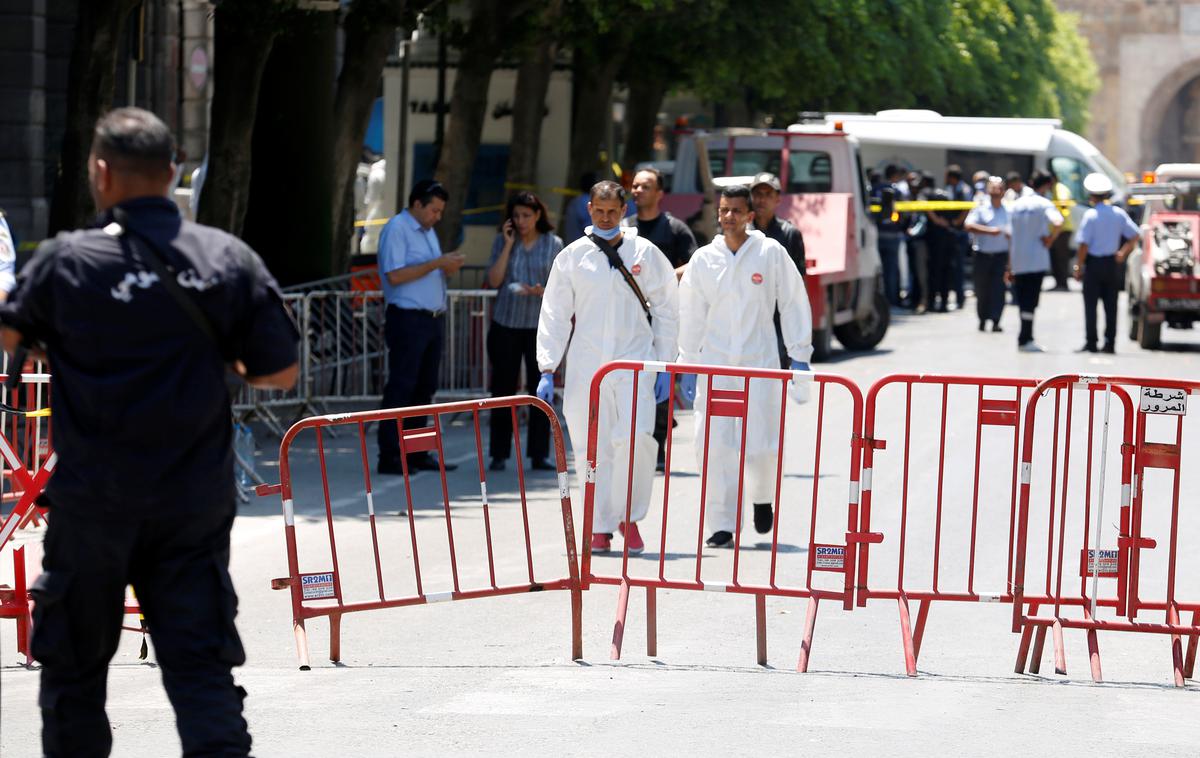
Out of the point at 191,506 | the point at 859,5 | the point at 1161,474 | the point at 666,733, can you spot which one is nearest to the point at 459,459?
the point at 1161,474

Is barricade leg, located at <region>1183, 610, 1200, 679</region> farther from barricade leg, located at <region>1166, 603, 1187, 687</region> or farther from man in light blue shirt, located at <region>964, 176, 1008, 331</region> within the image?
man in light blue shirt, located at <region>964, 176, 1008, 331</region>

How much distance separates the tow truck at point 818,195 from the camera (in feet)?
65.8

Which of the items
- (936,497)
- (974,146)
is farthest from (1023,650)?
(974,146)

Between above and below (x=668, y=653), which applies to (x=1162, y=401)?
above

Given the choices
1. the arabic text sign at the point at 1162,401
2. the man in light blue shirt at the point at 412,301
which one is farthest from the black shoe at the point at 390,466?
the arabic text sign at the point at 1162,401

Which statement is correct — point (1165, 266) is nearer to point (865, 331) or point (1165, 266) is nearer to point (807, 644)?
point (865, 331)

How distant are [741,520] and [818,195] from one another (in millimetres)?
11802

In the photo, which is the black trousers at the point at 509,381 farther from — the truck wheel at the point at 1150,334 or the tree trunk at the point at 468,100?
the truck wheel at the point at 1150,334

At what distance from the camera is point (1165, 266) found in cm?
2183

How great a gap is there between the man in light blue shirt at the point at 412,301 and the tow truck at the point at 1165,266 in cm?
1151

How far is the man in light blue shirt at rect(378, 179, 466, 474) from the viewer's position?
479 inches

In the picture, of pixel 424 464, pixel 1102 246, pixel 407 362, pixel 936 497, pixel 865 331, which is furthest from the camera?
pixel 865 331

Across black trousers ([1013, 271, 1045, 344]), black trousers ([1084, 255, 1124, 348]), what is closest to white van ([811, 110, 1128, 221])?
black trousers ([1013, 271, 1045, 344])

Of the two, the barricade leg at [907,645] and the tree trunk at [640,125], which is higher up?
the tree trunk at [640,125]
